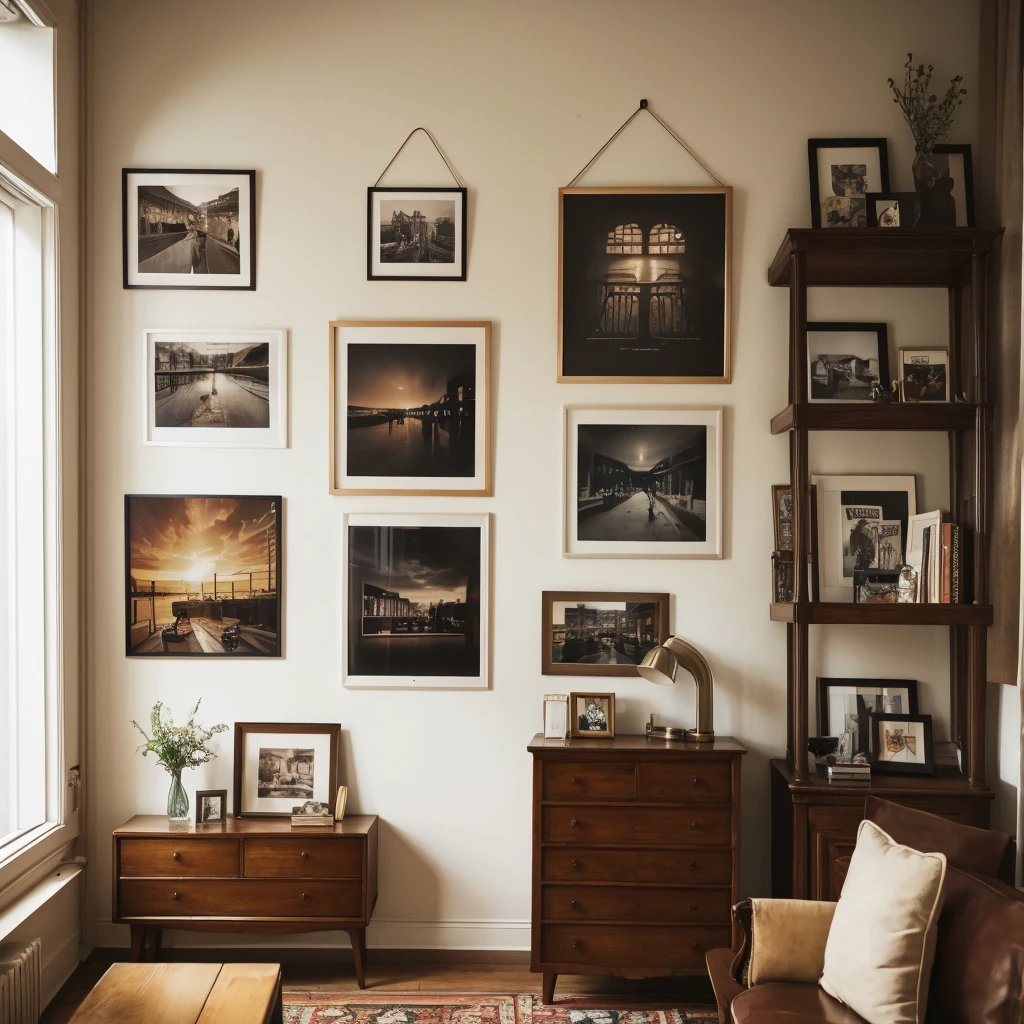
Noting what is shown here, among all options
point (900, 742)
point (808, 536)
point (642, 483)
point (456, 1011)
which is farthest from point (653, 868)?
point (642, 483)

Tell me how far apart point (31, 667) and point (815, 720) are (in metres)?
2.91

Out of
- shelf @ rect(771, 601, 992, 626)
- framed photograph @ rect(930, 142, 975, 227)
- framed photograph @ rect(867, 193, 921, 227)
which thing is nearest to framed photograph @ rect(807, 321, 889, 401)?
framed photograph @ rect(867, 193, 921, 227)

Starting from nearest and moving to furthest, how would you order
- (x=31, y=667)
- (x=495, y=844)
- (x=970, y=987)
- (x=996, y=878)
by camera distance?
(x=970, y=987) → (x=996, y=878) → (x=31, y=667) → (x=495, y=844)

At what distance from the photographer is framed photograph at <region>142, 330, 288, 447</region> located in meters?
3.62

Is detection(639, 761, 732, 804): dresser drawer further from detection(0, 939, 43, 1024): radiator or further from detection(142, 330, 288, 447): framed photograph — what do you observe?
detection(0, 939, 43, 1024): radiator

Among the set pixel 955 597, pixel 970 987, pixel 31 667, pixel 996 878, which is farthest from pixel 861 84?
pixel 31 667

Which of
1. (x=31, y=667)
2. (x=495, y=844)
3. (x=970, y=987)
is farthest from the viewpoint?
(x=495, y=844)

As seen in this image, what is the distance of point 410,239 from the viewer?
3.61 metres

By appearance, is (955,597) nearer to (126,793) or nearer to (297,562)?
(297,562)

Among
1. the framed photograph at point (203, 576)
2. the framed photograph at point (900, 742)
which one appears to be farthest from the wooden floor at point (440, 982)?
the framed photograph at point (203, 576)

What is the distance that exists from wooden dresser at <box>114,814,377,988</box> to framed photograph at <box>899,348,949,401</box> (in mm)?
2563

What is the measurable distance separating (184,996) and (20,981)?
26.9 inches

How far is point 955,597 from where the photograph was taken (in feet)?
10.3

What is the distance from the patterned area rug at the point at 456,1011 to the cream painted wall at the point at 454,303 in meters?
0.31
